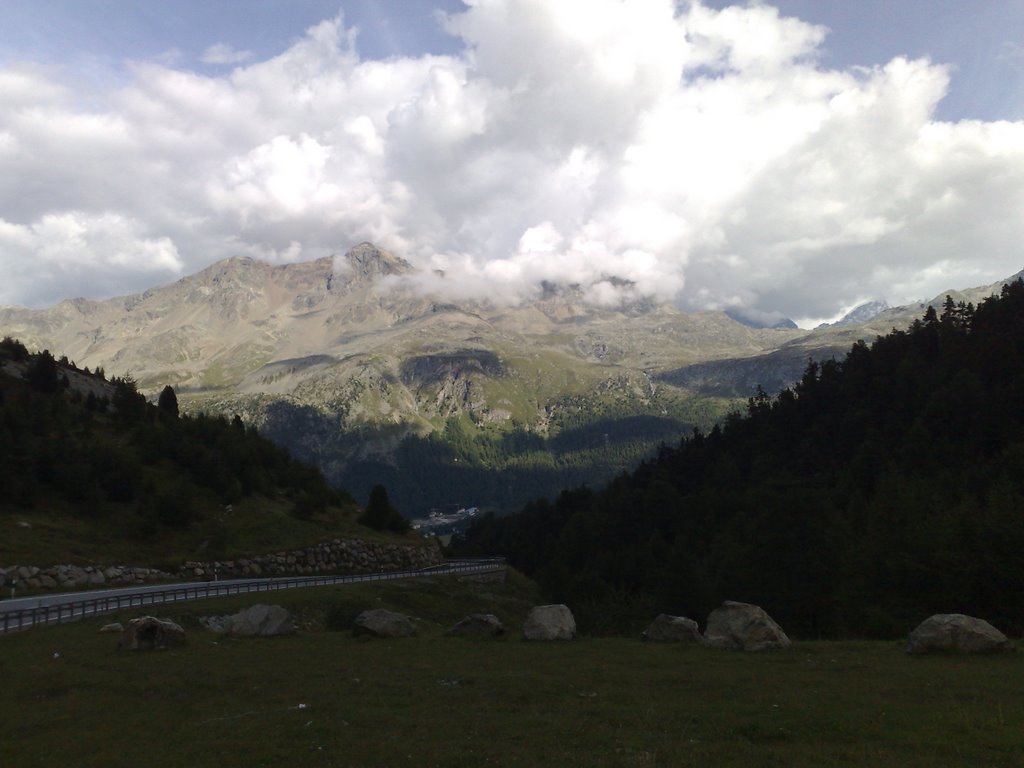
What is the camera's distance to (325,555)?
259 feet

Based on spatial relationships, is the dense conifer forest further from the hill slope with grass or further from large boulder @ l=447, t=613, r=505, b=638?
large boulder @ l=447, t=613, r=505, b=638

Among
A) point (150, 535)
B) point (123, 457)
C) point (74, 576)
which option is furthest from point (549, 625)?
point (123, 457)

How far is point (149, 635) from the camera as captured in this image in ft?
108

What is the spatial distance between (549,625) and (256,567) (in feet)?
152

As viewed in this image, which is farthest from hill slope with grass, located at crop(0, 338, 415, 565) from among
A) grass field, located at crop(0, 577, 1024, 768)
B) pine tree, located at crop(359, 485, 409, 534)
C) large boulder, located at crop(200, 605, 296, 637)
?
grass field, located at crop(0, 577, 1024, 768)

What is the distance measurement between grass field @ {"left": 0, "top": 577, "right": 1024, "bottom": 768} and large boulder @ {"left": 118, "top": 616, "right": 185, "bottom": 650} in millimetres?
608

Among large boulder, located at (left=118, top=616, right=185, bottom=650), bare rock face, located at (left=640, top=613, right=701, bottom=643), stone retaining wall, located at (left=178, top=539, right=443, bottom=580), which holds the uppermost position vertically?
large boulder, located at (left=118, top=616, right=185, bottom=650)

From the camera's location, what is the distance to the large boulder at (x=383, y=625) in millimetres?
38062

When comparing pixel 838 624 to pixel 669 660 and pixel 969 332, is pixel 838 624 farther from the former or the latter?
pixel 969 332

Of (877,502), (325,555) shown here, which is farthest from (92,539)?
(877,502)

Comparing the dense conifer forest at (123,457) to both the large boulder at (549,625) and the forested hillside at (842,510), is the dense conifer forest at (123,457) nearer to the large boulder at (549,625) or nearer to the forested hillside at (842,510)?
the forested hillside at (842,510)

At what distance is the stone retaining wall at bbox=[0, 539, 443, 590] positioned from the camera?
180ft

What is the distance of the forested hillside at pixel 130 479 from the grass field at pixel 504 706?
35551 mm

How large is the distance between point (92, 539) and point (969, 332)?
5569 inches
